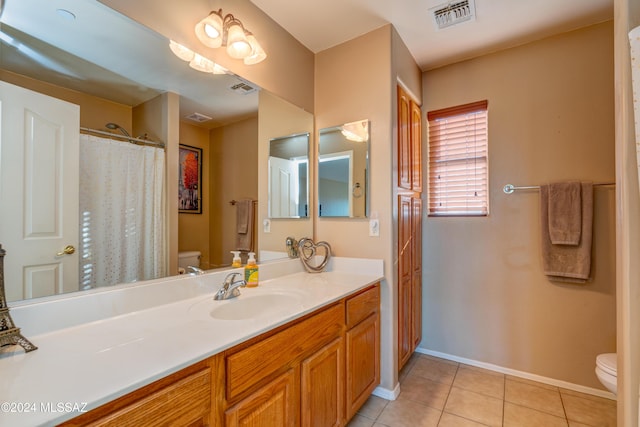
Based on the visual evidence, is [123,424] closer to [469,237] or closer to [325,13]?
[325,13]

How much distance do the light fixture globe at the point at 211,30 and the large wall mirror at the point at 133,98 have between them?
0.51ft

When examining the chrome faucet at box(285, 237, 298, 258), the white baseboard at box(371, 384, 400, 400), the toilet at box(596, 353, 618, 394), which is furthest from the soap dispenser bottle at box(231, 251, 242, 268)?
the toilet at box(596, 353, 618, 394)

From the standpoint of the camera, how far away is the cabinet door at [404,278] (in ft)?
6.73

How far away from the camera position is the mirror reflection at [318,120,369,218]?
6.51 feet

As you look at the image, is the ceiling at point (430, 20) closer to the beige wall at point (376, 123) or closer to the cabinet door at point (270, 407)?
the beige wall at point (376, 123)

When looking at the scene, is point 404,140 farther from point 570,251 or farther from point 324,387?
point 324,387

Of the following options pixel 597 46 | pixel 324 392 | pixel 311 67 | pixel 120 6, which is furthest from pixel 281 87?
pixel 597 46

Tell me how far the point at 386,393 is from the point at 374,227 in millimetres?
1108

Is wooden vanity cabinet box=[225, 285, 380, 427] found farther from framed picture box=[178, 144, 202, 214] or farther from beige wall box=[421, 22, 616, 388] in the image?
beige wall box=[421, 22, 616, 388]

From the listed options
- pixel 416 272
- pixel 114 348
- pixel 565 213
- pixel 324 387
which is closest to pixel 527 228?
pixel 565 213

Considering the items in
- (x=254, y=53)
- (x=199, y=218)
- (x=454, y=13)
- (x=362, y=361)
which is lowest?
(x=362, y=361)

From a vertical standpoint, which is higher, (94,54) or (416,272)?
(94,54)

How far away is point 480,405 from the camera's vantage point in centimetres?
184

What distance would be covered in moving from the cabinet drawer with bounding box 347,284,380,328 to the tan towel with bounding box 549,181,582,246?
1287 mm
